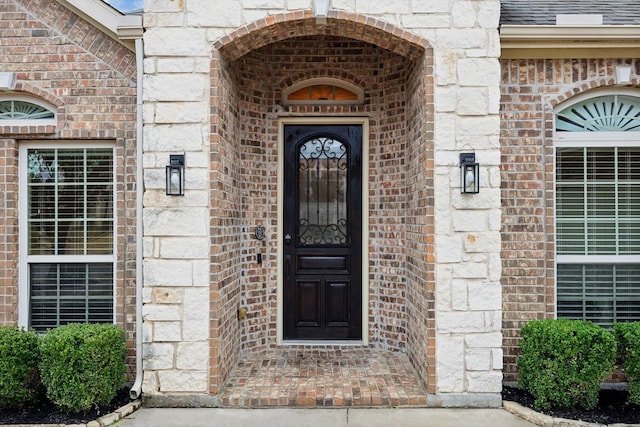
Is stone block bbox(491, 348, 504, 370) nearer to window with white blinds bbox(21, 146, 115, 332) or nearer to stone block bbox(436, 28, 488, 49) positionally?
stone block bbox(436, 28, 488, 49)

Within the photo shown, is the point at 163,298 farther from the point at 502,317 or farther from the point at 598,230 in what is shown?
the point at 598,230

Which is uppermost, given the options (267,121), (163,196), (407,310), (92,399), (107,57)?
(107,57)

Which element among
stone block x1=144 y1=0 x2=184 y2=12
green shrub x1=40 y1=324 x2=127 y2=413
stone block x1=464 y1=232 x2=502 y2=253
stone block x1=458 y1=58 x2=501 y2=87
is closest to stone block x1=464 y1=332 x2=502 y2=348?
stone block x1=464 y1=232 x2=502 y2=253

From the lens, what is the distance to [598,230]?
4398 millimetres

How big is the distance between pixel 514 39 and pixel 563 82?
65 cm

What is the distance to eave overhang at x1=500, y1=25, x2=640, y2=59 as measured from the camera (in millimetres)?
4016

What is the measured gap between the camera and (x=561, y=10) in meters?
4.60

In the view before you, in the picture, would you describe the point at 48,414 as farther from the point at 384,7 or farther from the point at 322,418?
the point at 384,7

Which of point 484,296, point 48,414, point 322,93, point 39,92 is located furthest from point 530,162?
point 48,414

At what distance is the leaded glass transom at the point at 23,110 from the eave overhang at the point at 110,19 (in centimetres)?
93

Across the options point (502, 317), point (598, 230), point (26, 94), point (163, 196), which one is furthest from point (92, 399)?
point (598, 230)

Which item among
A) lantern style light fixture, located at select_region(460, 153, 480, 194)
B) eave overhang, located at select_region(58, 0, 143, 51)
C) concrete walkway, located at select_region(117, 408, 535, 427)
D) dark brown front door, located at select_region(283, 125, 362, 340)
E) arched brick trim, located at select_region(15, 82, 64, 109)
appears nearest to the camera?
concrete walkway, located at select_region(117, 408, 535, 427)

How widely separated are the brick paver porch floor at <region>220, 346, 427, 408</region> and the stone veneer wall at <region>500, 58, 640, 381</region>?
1109 millimetres

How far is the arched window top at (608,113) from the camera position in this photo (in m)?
4.35
